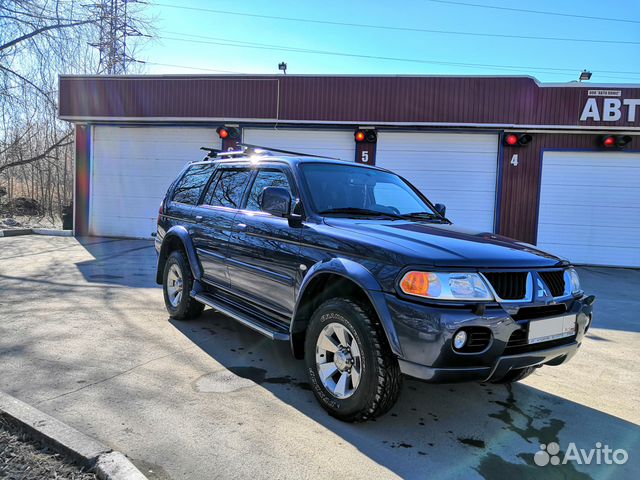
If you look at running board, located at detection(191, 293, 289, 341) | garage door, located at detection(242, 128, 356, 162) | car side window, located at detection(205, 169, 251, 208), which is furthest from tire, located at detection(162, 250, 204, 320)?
garage door, located at detection(242, 128, 356, 162)

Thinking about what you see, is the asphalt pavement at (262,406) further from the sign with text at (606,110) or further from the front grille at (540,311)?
the sign with text at (606,110)

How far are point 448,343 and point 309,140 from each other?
35.7 feet

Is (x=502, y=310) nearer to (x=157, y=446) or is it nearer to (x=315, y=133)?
(x=157, y=446)

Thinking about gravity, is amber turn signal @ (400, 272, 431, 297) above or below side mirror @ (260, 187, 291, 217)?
below

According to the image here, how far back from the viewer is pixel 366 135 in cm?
1245

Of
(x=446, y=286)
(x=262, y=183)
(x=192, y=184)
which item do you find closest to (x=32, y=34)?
(x=192, y=184)

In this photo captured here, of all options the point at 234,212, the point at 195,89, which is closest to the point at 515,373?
the point at 234,212

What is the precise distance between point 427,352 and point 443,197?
1042cm

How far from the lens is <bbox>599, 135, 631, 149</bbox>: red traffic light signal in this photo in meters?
11.8

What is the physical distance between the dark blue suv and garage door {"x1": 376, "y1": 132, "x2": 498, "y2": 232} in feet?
26.3

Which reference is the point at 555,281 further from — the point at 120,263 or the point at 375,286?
the point at 120,263

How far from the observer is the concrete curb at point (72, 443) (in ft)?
8.11

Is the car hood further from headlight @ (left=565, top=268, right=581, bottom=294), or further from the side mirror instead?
the side mirror

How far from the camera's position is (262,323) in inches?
161
